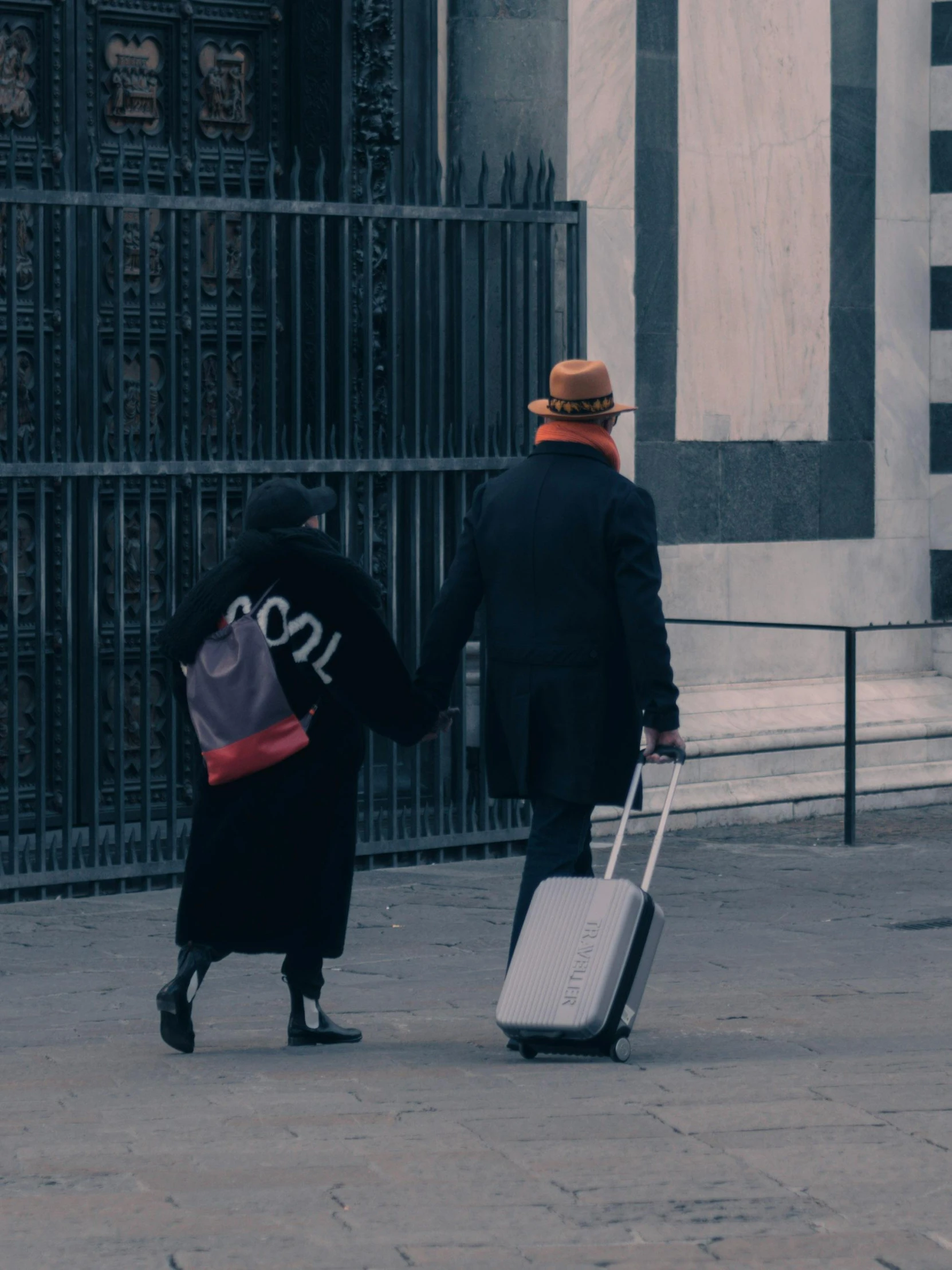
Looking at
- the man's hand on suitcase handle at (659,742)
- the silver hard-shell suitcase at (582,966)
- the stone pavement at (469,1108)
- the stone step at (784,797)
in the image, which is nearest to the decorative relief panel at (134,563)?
the stone pavement at (469,1108)

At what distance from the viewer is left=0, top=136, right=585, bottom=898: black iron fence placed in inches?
321

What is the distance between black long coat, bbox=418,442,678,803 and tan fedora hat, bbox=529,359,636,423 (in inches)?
3.3

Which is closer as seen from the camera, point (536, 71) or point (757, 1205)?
point (757, 1205)

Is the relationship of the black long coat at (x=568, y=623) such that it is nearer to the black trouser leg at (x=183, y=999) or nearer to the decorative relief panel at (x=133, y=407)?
the black trouser leg at (x=183, y=999)

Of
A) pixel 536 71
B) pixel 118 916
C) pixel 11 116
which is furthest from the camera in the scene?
pixel 536 71

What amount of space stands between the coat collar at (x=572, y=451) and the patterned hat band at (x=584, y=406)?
0.08m

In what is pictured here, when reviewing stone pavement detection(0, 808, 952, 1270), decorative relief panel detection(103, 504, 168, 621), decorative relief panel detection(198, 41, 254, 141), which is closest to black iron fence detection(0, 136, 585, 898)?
decorative relief panel detection(103, 504, 168, 621)

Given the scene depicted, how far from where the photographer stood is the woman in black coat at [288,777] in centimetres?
598

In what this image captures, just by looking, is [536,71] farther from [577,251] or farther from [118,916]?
[118,916]

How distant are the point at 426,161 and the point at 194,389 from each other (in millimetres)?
1678

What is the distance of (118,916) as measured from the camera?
8.06 meters

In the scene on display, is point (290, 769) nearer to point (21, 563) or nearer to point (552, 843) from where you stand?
point (552, 843)

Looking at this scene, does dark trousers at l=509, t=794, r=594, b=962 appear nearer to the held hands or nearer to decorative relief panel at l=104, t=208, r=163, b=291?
the held hands

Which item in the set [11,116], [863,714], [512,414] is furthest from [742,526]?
[11,116]
